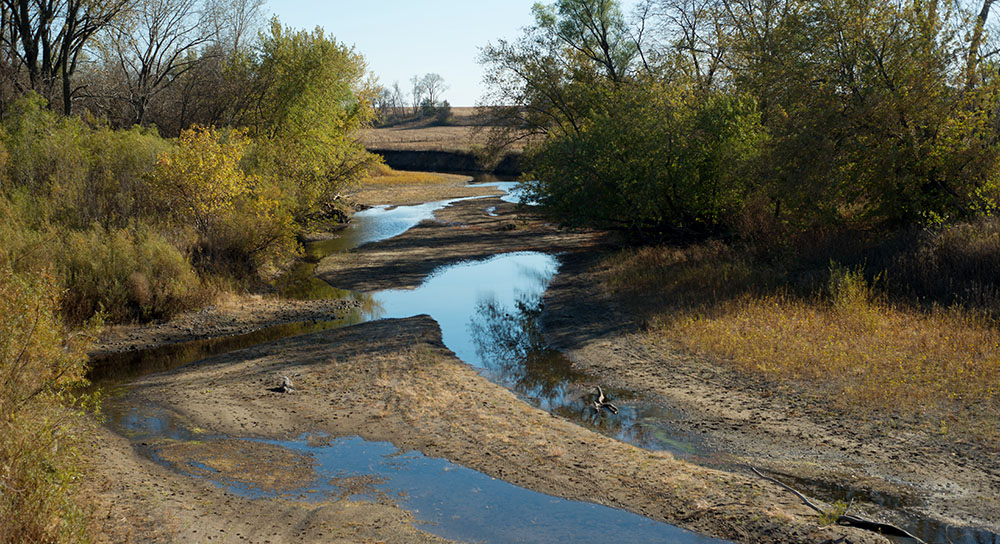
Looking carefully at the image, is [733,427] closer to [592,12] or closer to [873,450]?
[873,450]

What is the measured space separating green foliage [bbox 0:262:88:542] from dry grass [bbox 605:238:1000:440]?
1068 cm

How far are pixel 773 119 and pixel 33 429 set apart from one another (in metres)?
21.4

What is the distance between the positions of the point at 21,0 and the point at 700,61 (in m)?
29.3

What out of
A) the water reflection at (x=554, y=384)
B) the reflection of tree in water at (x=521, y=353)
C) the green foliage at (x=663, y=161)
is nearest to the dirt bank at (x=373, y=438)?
the water reflection at (x=554, y=384)

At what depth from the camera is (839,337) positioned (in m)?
13.9

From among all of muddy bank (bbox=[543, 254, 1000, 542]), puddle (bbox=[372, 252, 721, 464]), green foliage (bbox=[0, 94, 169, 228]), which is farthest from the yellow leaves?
muddy bank (bbox=[543, 254, 1000, 542])

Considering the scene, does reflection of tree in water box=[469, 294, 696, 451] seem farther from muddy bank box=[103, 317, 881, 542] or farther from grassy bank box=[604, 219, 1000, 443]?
grassy bank box=[604, 219, 1000, 443]

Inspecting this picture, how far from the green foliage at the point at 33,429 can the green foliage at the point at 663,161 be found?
19183mm

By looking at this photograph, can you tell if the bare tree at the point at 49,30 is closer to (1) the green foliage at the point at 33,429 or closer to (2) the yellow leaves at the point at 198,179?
(2) the yellow leaves at the point at 198,179

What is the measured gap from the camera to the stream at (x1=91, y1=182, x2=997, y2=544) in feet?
26.6

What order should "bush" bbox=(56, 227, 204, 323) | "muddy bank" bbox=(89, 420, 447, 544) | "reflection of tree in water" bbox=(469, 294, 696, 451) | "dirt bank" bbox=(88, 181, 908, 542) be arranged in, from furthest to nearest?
"bush" bbox=(56, 227, 204, 323) < "reflection of tree in water" bbox=(469, 294, 696, 451) < "dirt bank" bbox=(88, 181, 908, 542) < "muddy bank" bbox=(89, 420, 447, 544)

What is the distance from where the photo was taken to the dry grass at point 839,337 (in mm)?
11004

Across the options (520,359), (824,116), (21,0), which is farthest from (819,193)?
(21,0)

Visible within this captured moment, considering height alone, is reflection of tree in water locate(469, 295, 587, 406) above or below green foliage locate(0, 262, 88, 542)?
below
